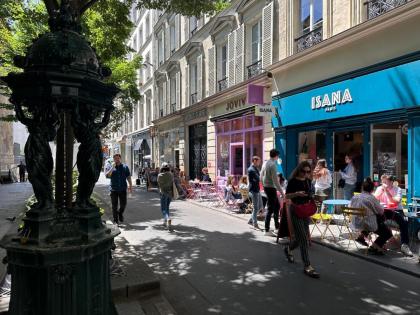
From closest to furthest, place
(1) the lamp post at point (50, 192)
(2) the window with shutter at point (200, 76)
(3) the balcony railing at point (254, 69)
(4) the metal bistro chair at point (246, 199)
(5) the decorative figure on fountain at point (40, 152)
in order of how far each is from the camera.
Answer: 1. (1) the lamp post at point (50, 192)
2. (5) the decorative figure on fountain at point (40, 152)
3. (4) the metal bistro chair at point (246, 199)
4. (3) the balcony railing at point (254, 69)
5. (2) the window with shutter at point (200, 76)

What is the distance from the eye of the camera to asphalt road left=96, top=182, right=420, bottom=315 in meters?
4.39

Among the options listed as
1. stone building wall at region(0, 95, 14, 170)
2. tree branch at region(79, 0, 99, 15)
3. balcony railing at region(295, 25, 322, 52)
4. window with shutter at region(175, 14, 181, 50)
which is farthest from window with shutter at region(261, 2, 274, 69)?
stone building wall at region(0, 95, 14, 170)

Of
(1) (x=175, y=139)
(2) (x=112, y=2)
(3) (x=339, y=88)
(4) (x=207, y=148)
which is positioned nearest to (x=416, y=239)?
(3) (x=339, y=88)

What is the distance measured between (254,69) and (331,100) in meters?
4.72

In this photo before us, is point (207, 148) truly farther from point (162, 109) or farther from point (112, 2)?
point (112, 2)

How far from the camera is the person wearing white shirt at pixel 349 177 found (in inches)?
378

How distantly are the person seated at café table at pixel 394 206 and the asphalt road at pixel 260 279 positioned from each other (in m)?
1.02

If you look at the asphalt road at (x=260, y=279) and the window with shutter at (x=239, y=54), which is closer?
the asphalt road at (x=260, y=279)

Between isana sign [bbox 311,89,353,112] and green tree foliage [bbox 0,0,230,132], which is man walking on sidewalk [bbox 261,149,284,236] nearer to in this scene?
isana sign [bbox 311,89,353,112]

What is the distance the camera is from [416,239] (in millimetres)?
7102

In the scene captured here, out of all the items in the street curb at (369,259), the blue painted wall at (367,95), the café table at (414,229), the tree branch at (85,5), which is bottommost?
the street curb at (369,259)

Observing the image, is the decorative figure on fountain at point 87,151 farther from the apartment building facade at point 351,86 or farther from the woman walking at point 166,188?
the apartment building facade at point 351,86

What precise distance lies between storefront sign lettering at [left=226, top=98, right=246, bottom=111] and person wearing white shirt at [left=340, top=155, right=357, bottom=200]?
589 cm

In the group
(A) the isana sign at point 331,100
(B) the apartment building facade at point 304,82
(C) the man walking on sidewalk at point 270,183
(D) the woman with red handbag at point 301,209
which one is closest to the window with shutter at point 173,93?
(B) the apartment building facade at point 304,82
